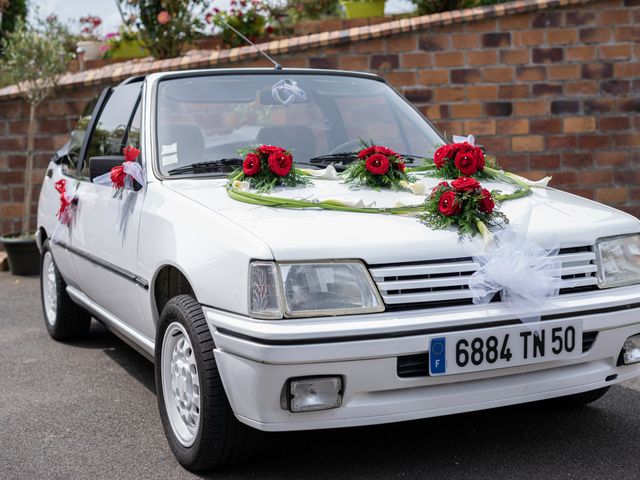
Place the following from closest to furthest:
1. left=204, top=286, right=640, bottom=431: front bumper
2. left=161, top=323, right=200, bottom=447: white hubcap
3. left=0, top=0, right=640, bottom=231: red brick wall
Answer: left=204, top=286, right=640, bottom=431: front bumper < left=161, top=323, right=200, bottom=447: white hubcap < left=0, top=0, right=640, bottom=231: red brick wall

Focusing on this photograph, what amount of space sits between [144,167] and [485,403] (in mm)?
1932

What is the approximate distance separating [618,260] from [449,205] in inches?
28.8

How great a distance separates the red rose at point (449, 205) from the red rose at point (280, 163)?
0.77 meters

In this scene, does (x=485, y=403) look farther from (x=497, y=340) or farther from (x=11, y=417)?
(x=11, y=417)

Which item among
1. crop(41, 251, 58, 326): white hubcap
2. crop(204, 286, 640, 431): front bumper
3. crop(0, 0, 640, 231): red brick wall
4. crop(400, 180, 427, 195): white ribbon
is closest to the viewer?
crop(204, 286, 640, 431): front bumper

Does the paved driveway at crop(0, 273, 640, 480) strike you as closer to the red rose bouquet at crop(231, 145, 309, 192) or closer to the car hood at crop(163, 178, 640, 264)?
the car hood at crop(163, 178, 640, 264)

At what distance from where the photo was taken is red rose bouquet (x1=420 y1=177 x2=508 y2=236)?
3.39 meters

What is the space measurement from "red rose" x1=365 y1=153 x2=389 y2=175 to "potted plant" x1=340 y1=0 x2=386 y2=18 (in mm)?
8284

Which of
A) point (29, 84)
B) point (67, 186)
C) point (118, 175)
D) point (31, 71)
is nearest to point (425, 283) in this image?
point (118, 175)

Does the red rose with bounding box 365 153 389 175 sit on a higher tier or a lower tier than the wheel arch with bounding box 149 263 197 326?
higher

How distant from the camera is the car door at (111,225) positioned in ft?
13.9

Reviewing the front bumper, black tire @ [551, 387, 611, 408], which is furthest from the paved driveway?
the front bumper

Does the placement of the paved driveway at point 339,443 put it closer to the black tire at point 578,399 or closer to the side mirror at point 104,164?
the black tire at point 578,399

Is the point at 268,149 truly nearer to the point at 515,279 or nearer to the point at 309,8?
the point at 515,279
